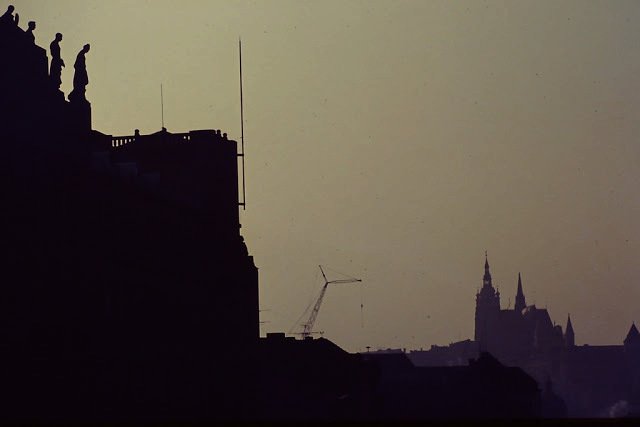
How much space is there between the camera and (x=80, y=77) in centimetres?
7188

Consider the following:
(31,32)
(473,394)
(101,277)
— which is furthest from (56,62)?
(473,394)

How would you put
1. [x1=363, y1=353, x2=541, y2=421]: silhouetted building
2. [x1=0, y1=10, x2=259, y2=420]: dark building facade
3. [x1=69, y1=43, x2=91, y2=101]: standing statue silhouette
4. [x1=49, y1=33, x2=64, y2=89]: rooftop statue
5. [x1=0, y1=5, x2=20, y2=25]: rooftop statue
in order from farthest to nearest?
1. [x1=363, y1=353, x2=541, y2=421]: silhouetted building
2. [x1=69, y1=43, x2=91, y2=101]: standing statue silhouette
3. [x1=49, y1=33, x2=64, y2=89]: rooftop statue
4. [x1=0, y1=5, x2=20, y2=25]: rooftop statue
5. [x1=0, y1=10, x2=259, y2=420]: dark building facade

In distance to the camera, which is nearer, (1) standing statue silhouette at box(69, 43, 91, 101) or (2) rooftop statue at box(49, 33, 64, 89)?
(2) rooftop statue at box(49, 33, 64, 89)

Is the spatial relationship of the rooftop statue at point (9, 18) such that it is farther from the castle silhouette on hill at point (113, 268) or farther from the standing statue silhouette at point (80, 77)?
the standing statue silhouette at point (80, 77)

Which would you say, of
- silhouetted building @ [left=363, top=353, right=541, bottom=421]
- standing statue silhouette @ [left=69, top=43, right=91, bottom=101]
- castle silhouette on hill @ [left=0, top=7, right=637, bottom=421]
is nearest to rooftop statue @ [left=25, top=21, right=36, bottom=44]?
castle silhouette on hill @ [left=0, top=7, right=637, bottom=421]

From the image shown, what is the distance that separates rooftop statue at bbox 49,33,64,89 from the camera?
65375 millimetres

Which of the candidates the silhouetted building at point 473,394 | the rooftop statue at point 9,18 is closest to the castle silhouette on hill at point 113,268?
the rooftop statue at point 9,18

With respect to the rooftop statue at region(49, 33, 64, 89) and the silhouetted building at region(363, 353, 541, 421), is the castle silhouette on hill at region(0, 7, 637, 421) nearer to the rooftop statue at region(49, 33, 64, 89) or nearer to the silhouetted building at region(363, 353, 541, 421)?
the rooftop statue at region(49, 33, 64, 89)

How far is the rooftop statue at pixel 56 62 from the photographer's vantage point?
2574 inches

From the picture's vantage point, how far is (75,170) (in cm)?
6650

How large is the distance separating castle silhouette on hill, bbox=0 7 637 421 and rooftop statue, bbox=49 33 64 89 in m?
0.07

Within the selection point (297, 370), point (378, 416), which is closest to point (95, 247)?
point (297, 370)

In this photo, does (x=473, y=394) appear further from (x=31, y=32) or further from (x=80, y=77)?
(x=31, y=32)

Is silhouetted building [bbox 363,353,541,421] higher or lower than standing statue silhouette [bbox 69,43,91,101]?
lower
